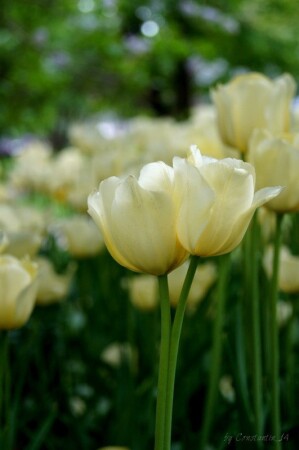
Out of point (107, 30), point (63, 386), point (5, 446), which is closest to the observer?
point (5, 446)

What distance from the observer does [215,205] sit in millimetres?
584

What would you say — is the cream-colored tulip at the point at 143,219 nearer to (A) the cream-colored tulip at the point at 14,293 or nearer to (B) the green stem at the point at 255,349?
(A) the cream-colored tulip at the point at 14,293

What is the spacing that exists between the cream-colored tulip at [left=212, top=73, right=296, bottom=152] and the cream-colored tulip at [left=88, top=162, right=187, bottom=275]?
0.37 meters

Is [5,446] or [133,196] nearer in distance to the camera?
[133,196]

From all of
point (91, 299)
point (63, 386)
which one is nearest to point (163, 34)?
point (91, 299)

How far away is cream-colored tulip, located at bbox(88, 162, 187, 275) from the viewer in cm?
58

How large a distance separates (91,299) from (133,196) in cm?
131

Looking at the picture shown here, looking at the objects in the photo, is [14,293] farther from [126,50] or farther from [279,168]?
[126,50]

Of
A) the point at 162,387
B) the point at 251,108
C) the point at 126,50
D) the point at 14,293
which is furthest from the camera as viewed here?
the point at 126,50

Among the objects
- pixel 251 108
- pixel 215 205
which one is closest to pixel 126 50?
pixel 251 108

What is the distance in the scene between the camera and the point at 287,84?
3.16ft

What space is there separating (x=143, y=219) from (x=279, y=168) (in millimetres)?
261

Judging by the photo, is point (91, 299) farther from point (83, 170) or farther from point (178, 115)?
point (178, 115)

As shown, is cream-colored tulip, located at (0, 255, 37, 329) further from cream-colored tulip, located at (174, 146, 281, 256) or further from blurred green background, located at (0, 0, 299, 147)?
blurred green background, located at (0, 0, 299, 147)
